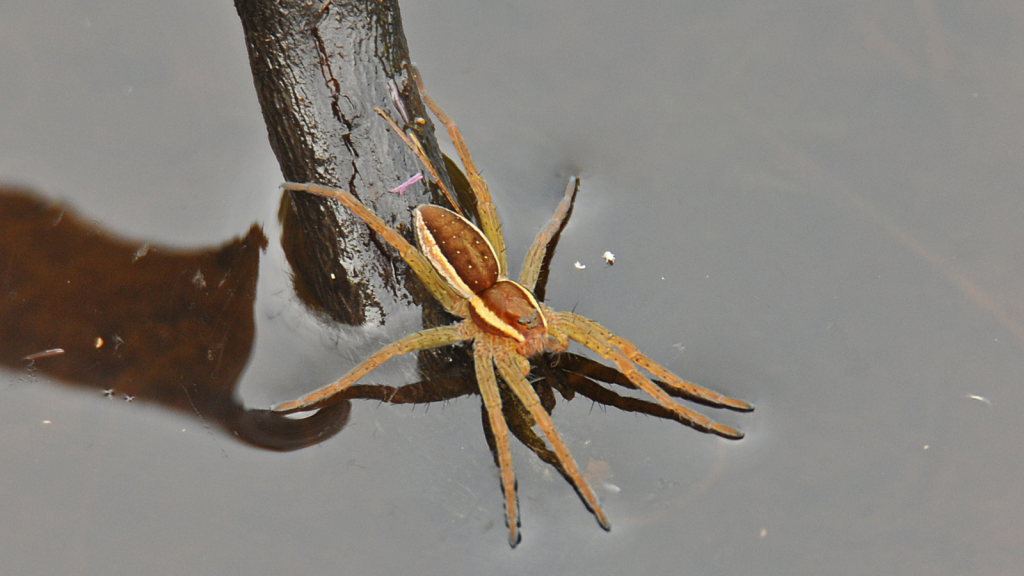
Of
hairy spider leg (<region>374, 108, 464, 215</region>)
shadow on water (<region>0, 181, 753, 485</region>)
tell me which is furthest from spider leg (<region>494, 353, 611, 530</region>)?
hairy spider leg (<region>374, 108, 464, 215</region>)

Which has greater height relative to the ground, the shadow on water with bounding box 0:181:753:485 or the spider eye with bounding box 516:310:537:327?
the spider eye with bounding box 516:310:537:327

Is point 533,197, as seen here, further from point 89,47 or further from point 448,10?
point 89,47

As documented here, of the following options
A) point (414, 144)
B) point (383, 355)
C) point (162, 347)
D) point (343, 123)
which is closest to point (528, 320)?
point (383, 355)

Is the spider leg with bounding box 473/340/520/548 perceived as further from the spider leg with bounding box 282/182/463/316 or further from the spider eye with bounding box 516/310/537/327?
the spider leg with bounding box 282/182/463/316

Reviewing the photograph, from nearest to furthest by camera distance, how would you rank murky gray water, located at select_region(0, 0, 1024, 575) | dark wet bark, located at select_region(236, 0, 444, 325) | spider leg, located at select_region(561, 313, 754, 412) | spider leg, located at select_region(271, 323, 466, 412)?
dark wet bark, located at select_region(236, 0, 444, 325), murky gray water, located at select_region(0, 0, 1024, 575), spider leg, located at select_region(271, 323, 466, 412), spider leg, located at select_region(561, 313, 754, 412)

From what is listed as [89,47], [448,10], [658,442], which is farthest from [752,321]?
[89,47]

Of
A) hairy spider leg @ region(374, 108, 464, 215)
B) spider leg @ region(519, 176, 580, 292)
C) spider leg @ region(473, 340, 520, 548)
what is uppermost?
hairy spider leg @ region(374, 108, 464, 215)

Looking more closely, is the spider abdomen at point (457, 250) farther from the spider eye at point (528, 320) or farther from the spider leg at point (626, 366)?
the spider leg at point (626, 366)
